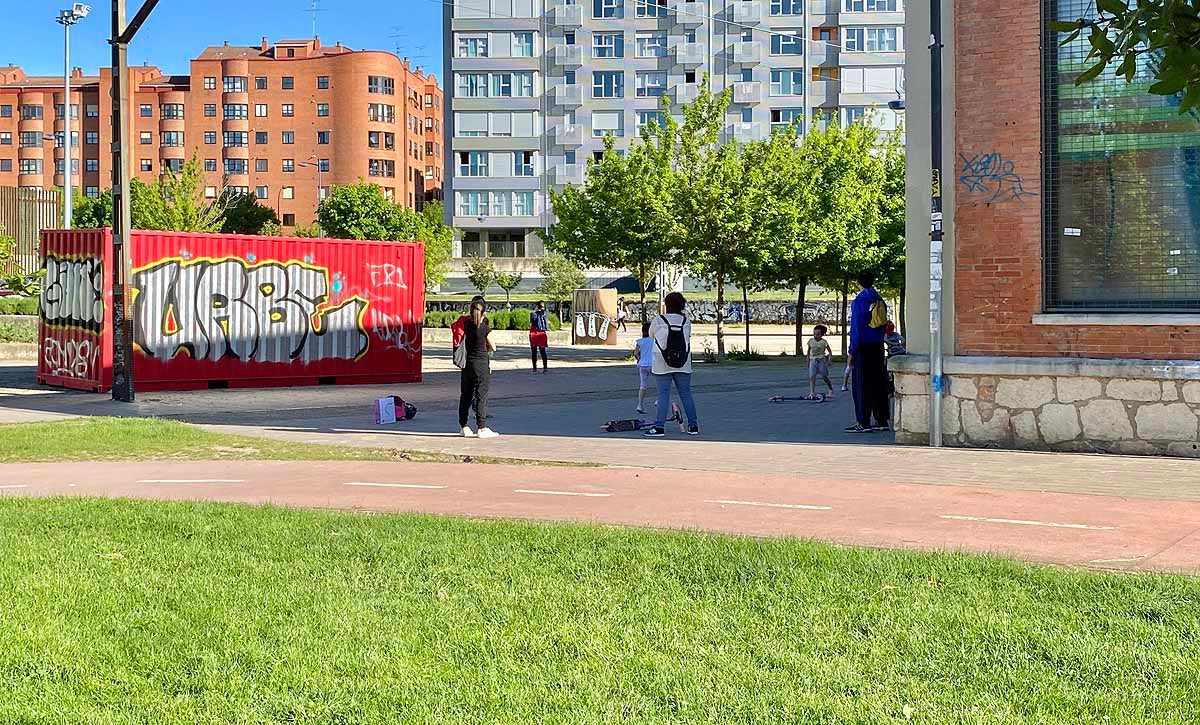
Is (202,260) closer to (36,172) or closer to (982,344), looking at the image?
(982,344)

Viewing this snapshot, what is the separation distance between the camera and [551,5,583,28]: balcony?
8769cm

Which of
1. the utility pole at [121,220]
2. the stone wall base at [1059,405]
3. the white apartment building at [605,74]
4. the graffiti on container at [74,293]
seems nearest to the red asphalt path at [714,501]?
the stone wall base at [1059,405]

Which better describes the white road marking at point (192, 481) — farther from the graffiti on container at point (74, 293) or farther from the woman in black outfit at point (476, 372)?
the graffiti on container at point (74, 293)

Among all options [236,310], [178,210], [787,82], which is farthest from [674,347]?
[787,82]

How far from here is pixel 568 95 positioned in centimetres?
8819

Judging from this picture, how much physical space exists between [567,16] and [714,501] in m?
81.4

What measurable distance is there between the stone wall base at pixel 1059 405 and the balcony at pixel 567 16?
252 feet

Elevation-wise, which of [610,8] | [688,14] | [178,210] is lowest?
[178,210]

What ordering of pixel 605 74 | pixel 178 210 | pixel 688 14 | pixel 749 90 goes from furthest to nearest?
pixel 605 74
pixel 749 90
pixel 688 14
pixel 178 210

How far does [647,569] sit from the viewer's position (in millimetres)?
6645

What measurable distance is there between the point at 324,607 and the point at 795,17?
85.3 m

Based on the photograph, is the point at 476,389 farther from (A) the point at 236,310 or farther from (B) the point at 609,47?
(B) the point at 609,47

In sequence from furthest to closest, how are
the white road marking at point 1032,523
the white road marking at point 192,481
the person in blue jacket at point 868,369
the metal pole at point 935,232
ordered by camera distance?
the person in blue jacket at point 868,369 < the metal pole at point 935,232 < the white road marking at point 192,481 < the white road marking at point 1032,523

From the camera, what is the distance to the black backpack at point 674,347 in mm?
15312
